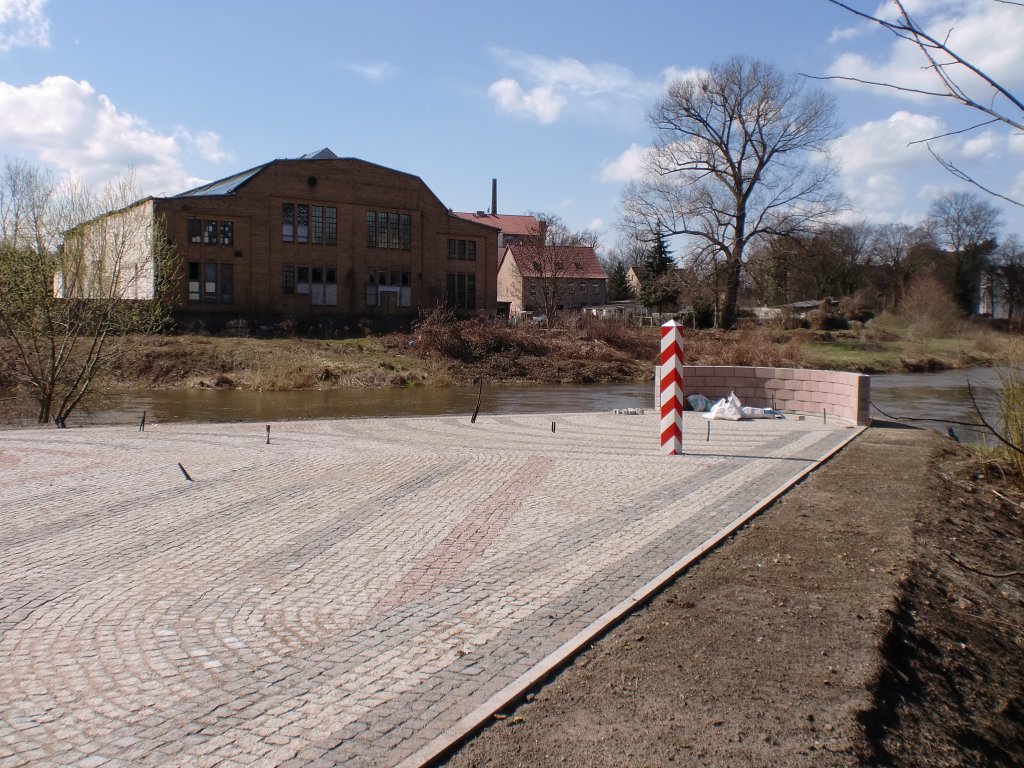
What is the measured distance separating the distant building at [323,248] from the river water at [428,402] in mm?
16878

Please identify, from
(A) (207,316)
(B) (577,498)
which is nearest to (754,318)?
(A) (207,316)

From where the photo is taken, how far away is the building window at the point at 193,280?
50688mm

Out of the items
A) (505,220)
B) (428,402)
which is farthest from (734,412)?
(505,220)

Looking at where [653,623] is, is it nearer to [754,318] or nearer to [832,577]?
[832,577]

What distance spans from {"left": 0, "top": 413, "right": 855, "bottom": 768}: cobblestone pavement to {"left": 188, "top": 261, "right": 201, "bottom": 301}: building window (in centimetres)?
3978

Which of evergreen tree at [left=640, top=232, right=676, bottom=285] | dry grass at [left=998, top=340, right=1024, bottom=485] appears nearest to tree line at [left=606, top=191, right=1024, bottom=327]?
evergreen tree at [left=640, top=232, right=676, bottom=285]

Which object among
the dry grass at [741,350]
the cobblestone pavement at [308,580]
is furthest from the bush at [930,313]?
the cobblestone pavement at [308,580]

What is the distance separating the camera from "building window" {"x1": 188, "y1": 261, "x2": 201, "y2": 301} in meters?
50.7

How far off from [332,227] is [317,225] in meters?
0.99

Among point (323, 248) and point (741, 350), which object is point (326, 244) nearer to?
point (323, 248)

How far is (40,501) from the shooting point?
9297 mm

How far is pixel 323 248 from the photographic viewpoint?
55094 mm

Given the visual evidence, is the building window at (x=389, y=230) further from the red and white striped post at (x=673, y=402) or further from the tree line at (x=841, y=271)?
the red and white striped post at (x=673, y=402)

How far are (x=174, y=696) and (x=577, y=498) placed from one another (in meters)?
5.71
